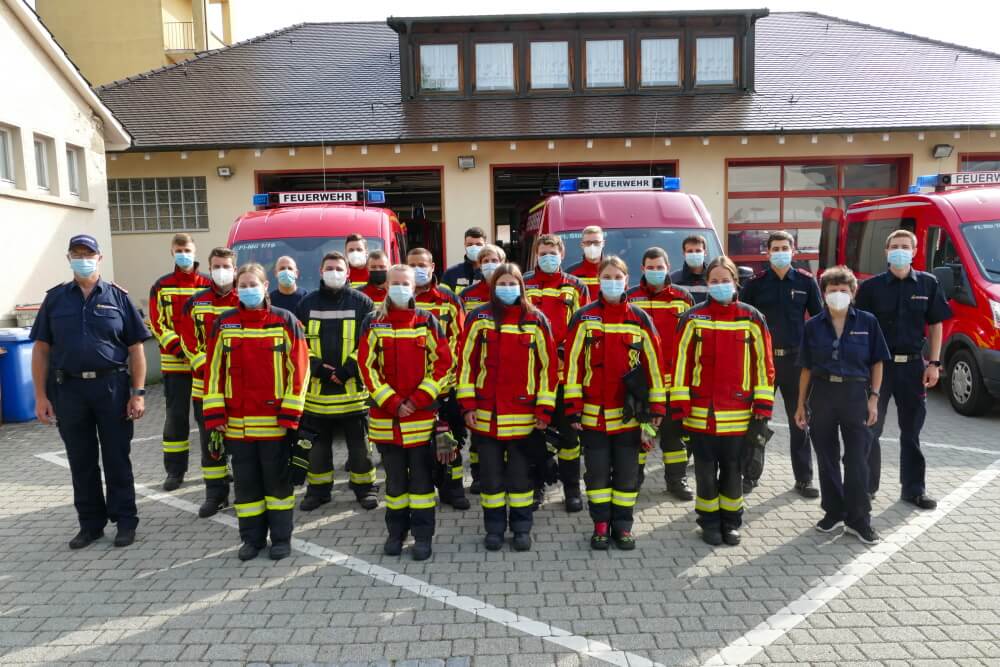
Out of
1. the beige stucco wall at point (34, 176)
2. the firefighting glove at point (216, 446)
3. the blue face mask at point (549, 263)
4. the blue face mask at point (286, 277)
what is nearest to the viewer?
the firefighting glove at point (216, 446)

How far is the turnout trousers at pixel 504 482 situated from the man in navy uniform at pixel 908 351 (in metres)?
2.66

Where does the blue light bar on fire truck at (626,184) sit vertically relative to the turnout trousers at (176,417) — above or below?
above

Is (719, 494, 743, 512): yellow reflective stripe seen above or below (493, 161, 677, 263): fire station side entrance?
below

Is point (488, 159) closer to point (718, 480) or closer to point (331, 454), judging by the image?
point (331, 454)

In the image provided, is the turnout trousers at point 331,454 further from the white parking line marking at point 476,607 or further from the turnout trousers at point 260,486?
the turnout trousers at point 260,486

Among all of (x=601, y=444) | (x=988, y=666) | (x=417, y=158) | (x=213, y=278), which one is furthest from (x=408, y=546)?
(x=417, y=158)

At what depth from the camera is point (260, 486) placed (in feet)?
17.0

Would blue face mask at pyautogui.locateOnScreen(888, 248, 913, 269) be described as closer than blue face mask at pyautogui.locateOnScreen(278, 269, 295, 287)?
Yes

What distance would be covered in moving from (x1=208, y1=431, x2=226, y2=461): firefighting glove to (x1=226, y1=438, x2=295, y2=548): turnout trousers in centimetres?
50

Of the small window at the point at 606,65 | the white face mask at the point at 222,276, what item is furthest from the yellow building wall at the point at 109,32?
the white face mask at the point at 222,276

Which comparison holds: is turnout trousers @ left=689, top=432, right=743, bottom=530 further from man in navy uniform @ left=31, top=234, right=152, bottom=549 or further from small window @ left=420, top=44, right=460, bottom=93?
small window @ left=420, top=44, right=460, bottom=93

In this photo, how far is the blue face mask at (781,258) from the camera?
246 inches

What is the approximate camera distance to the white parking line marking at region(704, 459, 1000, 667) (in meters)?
3.81

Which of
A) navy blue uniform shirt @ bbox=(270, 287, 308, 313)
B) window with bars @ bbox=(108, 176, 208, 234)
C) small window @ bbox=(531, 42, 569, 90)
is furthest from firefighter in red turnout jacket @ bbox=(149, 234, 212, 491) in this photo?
small window @ bbox=(531, 42, 569, 90)
